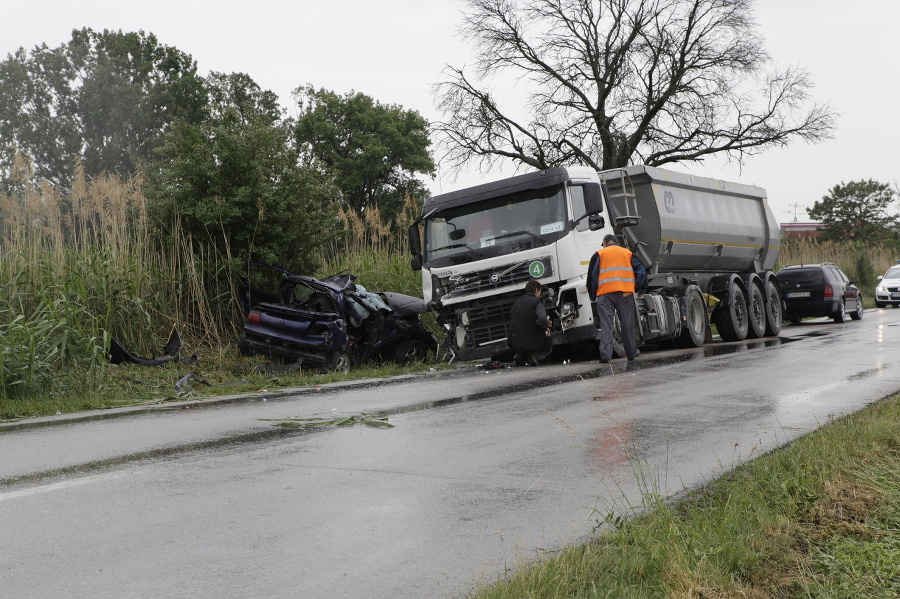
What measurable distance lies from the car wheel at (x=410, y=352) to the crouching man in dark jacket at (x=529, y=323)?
230 centimetres

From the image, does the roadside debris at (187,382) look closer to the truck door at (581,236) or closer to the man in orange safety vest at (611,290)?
the truck door at (581,236)

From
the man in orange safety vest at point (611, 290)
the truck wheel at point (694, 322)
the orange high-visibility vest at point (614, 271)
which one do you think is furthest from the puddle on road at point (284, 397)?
the orange high-visibility vest at point (614, 271)

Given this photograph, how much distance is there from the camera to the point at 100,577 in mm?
3883

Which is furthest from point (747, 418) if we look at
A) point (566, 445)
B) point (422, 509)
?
point (422, 509)

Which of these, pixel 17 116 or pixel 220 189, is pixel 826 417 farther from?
pixel 17 116

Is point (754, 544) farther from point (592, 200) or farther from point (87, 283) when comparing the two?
point (592, 200)

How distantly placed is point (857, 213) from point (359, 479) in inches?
2583

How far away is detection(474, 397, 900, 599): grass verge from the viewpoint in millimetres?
3705

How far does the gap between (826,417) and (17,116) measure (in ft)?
166

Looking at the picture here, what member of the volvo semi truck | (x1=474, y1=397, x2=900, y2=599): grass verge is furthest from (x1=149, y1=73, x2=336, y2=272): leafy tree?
(x1=474, y1=397, x2=900, y2=599): grass verge

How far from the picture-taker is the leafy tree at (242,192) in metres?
15.4

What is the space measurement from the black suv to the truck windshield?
15.7 metres

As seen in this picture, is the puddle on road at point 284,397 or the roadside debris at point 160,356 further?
the roadside debris at point 160,356

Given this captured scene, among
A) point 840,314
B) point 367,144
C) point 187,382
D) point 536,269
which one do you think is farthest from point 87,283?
point 367,144
